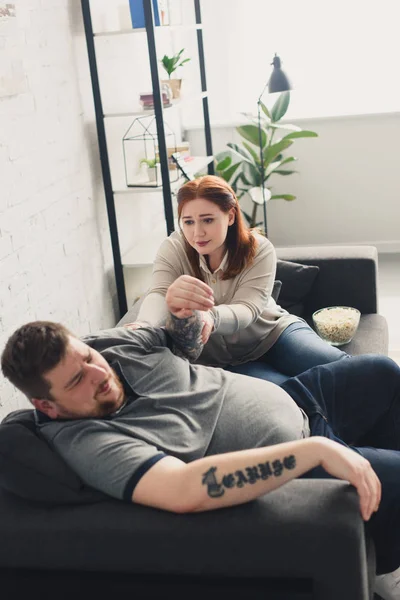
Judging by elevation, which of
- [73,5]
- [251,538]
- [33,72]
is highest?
[73,5]

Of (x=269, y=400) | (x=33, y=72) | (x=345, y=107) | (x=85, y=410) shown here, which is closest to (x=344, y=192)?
(x=345, y=107)

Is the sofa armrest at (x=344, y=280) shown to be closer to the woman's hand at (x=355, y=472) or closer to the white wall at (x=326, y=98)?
the woman's hand at (x=355, y=472)

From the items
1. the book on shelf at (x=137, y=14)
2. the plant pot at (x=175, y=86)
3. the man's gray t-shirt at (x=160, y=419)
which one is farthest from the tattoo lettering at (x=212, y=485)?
the plant pot at (x=175, y=86)

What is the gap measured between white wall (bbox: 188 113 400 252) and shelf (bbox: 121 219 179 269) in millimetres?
1056

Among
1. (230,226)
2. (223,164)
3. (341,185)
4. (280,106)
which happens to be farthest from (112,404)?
(341,185)

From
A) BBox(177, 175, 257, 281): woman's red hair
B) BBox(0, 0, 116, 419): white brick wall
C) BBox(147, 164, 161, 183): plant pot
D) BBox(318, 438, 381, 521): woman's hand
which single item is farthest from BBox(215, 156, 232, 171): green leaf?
BBox(318, 438, 381, 521): woman's hand

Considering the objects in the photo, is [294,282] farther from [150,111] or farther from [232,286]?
[150,111]

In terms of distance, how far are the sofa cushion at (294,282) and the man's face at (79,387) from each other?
4.39ft

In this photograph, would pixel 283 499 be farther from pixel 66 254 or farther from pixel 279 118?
pixel 279 118

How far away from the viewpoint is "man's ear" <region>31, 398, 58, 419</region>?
1442 mm

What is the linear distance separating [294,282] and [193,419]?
4.08 ft

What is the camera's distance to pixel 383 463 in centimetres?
157

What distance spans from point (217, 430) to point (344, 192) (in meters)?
3.21

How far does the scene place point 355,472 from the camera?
4.28ft
